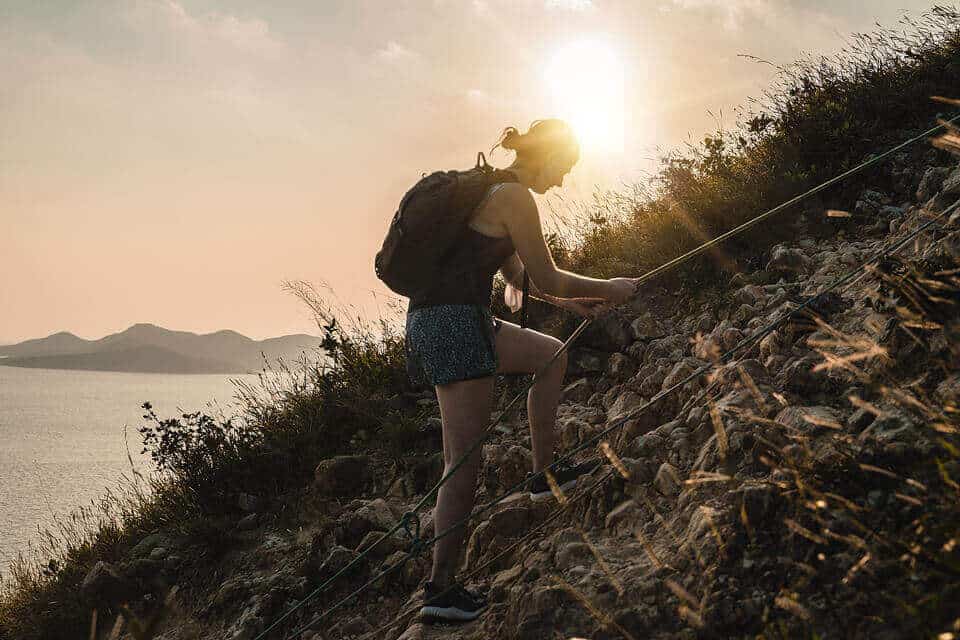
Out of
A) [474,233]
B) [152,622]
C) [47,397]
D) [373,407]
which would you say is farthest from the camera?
[47,397]

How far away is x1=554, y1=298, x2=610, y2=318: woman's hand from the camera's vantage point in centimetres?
319

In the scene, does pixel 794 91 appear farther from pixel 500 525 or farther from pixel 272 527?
pixel 272 527

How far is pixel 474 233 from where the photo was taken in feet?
9.41

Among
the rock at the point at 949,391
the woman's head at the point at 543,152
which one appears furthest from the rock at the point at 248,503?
the rock at the point at 949,391

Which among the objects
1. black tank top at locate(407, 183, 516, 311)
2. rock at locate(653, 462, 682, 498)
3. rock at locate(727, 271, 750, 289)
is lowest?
rock at locate(653, 462, 682, 498)

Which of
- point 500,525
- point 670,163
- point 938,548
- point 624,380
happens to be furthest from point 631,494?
point 670,163

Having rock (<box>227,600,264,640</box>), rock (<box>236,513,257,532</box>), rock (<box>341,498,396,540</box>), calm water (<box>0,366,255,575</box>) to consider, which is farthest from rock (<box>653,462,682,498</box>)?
calm water (<box>0,366,255,575</box>)

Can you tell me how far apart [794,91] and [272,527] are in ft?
20.6

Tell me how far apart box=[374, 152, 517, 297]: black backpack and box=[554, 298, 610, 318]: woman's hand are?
0.65 meters

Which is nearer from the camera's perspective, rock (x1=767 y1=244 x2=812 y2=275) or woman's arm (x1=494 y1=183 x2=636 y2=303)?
woman's arm (x1=494 y1=183 x2=636 y2=303)

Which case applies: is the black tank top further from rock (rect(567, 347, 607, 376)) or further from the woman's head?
rock (rect(567, 347, 607, 376))

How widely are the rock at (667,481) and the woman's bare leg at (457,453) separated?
807mm

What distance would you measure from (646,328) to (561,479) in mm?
2069

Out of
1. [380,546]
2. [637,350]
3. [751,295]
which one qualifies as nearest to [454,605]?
[380,546]
